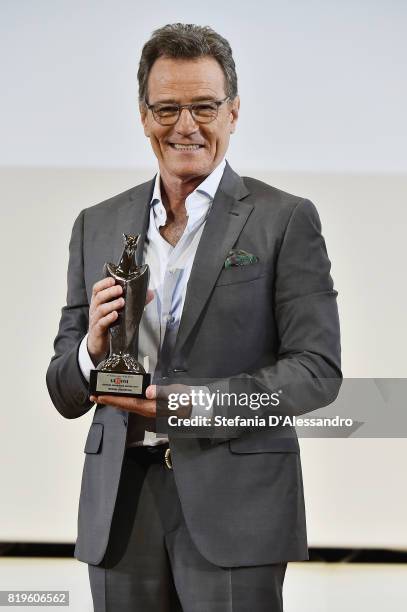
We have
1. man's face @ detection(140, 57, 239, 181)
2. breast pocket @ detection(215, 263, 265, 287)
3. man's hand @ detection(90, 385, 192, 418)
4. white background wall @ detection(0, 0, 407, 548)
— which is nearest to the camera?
man's hand @ detection(90, 385, 192, 418)

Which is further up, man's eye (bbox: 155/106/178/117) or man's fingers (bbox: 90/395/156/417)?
man's eye (bbox: 155/106/178/117)

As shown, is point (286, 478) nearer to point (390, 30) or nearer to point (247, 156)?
point (247, 156)

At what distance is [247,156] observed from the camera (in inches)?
111

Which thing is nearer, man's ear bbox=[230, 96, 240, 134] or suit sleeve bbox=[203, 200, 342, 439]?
suit sleeve bbox=[203, 200, 342, 439]

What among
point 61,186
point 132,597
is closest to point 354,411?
point 132,597

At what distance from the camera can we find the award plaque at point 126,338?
67.9 inches

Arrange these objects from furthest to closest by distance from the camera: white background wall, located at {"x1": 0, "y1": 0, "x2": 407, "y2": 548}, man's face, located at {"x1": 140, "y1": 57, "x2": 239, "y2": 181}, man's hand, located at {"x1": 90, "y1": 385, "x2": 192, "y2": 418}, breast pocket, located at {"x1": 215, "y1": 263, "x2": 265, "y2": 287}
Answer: white background wall, located at {"x1": 0, "y1": 0, "x2": 407, "y2": 548}
man's face, located at {"x1": 140, "y1": 57, "x2": 239, "y2": 181}
breast pocket, located at {"x1": 215, "y1": 263, "x2": 265, "y2": 287}
man's hand, located at {"x1": 90, "y1": 385, "x2": 192, "y2": 418}

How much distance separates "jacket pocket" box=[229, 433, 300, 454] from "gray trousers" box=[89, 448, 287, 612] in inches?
5.5

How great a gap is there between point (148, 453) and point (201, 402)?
169 mm

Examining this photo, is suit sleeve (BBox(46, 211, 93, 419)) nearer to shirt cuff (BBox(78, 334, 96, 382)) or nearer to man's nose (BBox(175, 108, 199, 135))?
shirt cuff (BBox(78, 334, 96, 382))

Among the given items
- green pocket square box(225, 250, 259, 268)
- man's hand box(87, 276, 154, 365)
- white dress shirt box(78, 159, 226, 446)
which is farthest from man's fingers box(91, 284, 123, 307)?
green pocket square box(225, 250, 259, 268)

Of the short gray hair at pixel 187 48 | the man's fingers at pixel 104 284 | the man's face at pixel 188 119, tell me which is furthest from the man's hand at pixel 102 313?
the short gray hair at pixel 187 48

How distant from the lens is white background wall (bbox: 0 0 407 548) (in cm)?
277

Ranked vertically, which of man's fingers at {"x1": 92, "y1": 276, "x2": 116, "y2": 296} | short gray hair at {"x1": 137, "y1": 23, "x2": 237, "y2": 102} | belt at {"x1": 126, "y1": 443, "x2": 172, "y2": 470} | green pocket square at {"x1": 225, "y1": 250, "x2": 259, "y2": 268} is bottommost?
belt at {"x1": 126, "y1": 443, "x2": 172, "y2": 470}
